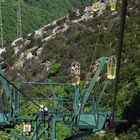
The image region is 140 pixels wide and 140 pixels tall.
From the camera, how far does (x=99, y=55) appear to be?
33031 mm

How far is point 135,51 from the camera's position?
30266 mm

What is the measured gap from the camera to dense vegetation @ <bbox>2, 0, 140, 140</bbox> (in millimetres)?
24562

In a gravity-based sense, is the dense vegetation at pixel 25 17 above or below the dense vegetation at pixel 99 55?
above

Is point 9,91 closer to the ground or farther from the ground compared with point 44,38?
closer to the ground

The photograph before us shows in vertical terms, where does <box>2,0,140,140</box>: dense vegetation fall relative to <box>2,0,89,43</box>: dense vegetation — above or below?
below

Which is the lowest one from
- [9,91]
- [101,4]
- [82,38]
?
[9,91]

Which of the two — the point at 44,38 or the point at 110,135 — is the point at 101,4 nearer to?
the point at 44,38

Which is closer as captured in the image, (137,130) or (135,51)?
(137,130)

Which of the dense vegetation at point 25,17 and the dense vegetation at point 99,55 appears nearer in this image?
the dense vegetation at point 99,55

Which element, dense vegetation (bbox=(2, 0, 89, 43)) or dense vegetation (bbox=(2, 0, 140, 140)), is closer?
dense vegetation (bbox=(2, 0, 140, 140))

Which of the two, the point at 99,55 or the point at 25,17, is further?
the point at 25,17

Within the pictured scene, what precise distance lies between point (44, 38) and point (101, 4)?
513 centimetres

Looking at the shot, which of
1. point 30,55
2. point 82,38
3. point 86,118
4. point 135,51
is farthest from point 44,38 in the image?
point 86,118

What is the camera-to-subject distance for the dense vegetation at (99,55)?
24.6 m
